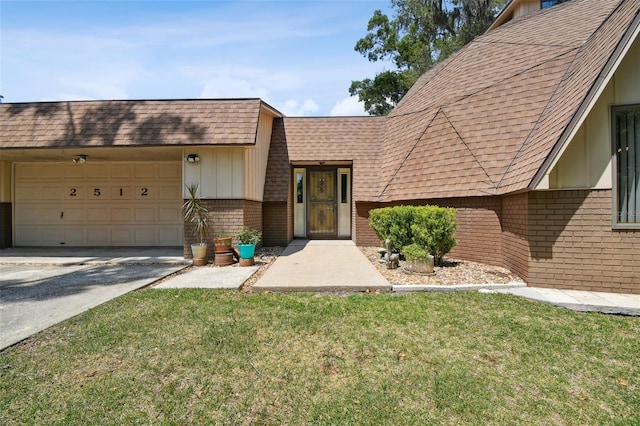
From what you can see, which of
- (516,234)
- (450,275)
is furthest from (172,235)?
(516,234)

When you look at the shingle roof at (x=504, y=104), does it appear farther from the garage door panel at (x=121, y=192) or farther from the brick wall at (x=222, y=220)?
the garage door panel at (x=121, y=192)

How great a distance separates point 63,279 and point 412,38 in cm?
2932

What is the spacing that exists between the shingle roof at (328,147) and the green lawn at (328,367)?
6.78 meters

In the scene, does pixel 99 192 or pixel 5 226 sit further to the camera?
pixel 99 192

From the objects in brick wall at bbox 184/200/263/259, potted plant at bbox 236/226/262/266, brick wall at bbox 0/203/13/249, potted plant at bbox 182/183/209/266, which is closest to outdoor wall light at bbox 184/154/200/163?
potted plant at bbox 182/183/209/266

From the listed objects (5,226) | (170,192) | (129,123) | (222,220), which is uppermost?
(129,123)

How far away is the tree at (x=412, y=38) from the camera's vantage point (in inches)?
918

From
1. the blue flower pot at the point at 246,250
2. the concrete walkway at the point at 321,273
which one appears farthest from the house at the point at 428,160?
the concrete walkway at the point at 321,273

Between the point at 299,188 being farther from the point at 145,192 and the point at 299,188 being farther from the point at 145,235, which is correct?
the point at 145,235

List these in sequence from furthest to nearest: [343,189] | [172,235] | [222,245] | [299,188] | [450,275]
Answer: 1. [299,188]
2. [343,189]
3. [172,235]
4. [222,245]
5. [450,275]

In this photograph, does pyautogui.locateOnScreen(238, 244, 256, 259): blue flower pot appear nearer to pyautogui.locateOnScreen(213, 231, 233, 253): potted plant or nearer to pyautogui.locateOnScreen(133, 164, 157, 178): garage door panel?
pyautogui.locateOnScreen(213, 231, 233, 253): potted plant

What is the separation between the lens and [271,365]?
3146 mm

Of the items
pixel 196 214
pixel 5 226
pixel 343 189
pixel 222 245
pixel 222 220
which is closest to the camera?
pixel 222 245

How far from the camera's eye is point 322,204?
12547 millimetres
